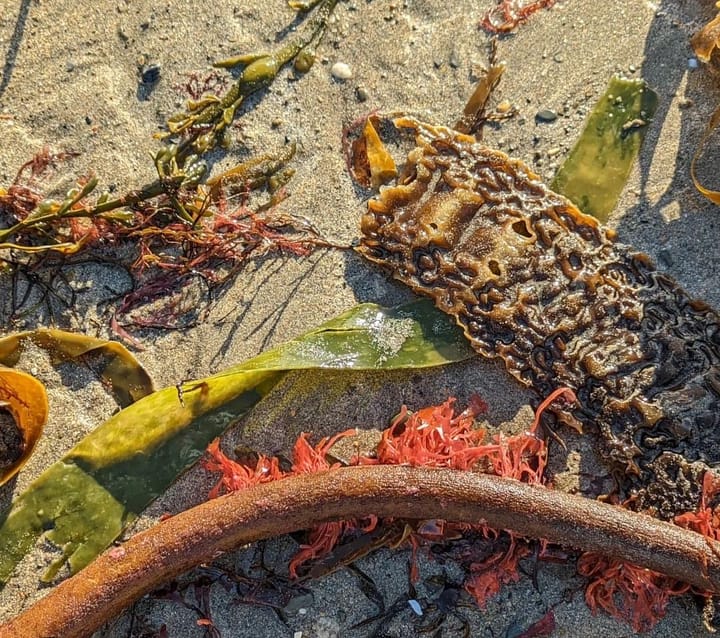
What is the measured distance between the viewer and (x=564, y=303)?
3.44 m

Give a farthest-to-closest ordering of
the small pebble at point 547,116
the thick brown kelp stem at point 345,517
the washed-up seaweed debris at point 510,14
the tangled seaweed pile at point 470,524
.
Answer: the washed-up seaweed debris at point 510,14 → the small pebble at point 547,116 → the tangled seaweed pile at point 470,524 → the thick brown kelp stem at point 345,517

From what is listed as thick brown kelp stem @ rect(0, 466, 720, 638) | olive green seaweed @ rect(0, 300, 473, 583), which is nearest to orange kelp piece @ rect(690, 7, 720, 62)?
olive green seaweed @ rect(0, 300, 473, 583)

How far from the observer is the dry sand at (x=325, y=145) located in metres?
3.40

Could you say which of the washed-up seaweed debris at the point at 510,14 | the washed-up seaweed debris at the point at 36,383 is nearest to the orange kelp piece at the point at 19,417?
the washed-up seaweed debris at the point at 36,383

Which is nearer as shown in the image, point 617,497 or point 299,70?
point 617,497

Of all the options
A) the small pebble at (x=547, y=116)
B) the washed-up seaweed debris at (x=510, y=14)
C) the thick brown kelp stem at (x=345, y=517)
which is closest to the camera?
the thick brown kelp stem at (x=345, y=517)

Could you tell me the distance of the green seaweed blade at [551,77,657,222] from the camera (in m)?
3.69

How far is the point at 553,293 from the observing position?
3455mm

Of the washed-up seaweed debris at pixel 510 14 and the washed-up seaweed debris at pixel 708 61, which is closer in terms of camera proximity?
the washed-up seaweed debris at pixel 708 61

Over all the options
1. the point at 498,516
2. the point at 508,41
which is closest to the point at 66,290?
the point at 498,516

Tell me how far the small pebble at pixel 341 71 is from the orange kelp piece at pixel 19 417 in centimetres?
223

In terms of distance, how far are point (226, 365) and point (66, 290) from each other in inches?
36.6

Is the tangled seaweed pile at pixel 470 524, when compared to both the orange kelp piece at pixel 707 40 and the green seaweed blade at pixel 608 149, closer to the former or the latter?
the green seaweed blade at pixel 608 149

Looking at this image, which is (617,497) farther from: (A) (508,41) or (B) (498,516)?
(A) (508,41)
